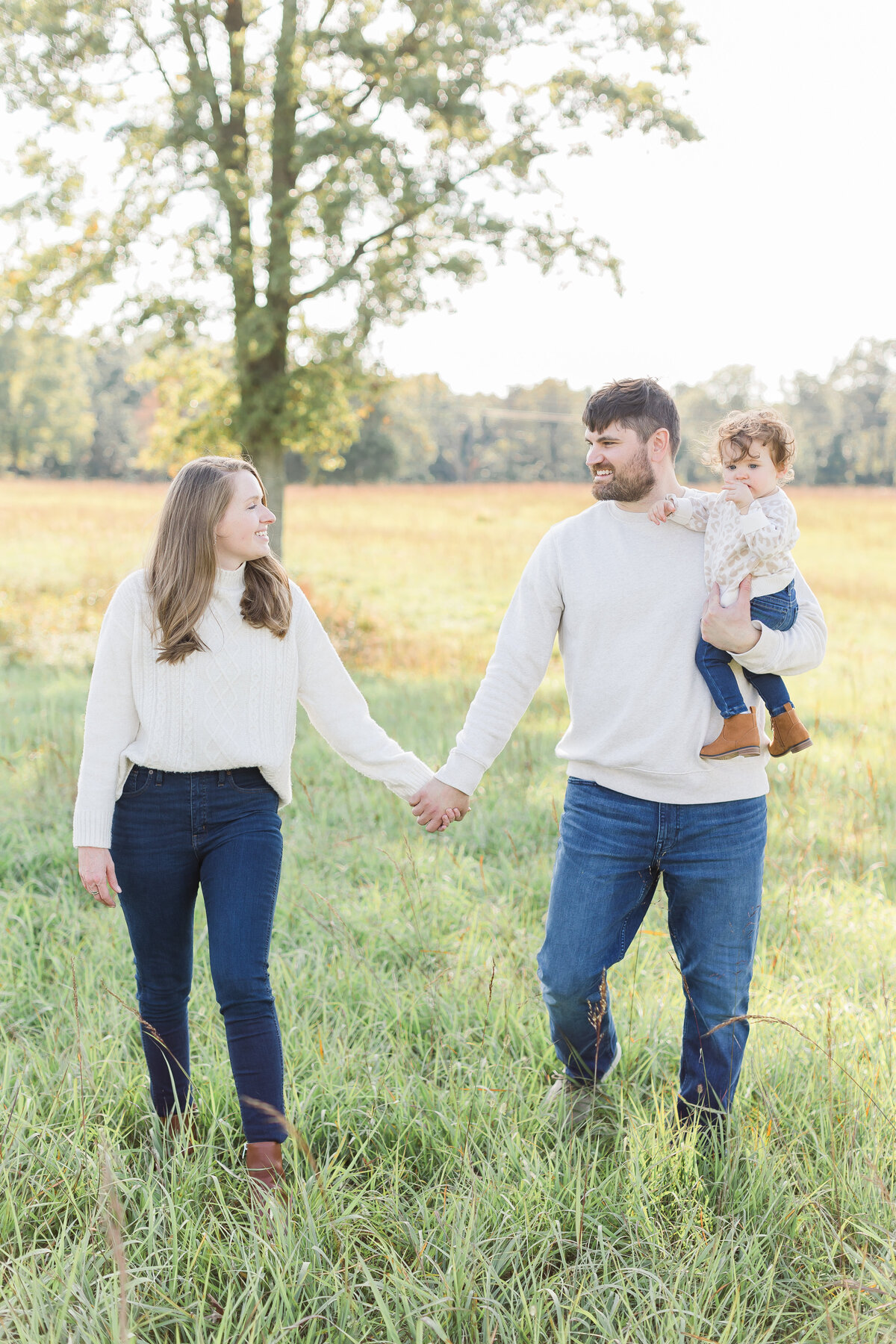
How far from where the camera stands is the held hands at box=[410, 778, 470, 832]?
278cm

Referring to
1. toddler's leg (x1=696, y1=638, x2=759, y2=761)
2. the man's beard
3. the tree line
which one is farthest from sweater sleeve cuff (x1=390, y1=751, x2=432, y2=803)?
the tree line

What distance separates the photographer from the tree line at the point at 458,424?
51.8m

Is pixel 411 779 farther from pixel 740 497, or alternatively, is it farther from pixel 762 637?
pixel 740 497

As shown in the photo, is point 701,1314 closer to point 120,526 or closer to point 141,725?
point 141,725

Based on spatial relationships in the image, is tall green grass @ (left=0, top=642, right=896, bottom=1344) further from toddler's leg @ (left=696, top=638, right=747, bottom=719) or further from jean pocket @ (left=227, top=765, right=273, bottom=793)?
toddler's leg @ (left=696, top=638, right=747, bottom=719)

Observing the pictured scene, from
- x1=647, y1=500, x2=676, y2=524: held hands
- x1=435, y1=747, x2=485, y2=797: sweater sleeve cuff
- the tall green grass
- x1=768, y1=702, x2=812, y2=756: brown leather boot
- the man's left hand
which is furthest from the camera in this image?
x1=435, y1=747, x2=485, y2=797: sweater sleeve cuff

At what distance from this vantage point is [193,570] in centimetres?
242

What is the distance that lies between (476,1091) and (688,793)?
1.06 metres

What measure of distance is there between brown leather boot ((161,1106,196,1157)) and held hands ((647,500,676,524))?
193 cm

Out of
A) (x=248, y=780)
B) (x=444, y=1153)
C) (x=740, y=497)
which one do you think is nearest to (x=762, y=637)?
(x=740, y=497)

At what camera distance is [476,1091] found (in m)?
2.69

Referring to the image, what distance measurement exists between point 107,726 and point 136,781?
16cm

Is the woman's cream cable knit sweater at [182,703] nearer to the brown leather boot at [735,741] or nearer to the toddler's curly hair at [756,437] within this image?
the brown leather boot at [735,741]

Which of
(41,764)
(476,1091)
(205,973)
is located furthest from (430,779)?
(41,764)
